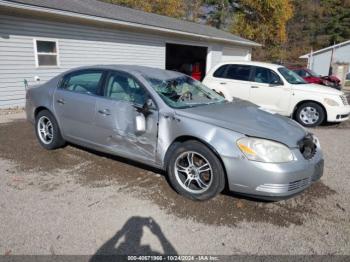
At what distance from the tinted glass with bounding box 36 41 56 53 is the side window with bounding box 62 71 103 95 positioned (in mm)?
5870

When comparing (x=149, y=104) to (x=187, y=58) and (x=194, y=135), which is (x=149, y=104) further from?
(x=187, y=58)

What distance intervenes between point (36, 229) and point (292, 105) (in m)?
7.03

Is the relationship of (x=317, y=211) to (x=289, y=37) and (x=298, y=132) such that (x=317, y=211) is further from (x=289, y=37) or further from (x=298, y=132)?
(x=289, y=37)

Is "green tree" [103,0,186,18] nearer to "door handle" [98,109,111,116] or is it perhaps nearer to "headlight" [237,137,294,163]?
"door handle" [98,109,111,116]

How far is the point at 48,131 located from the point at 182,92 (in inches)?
104

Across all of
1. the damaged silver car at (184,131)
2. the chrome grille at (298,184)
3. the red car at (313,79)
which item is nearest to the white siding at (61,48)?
the damaged silver car at (184,131)

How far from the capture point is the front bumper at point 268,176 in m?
3.15

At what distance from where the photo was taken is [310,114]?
806 centimetres

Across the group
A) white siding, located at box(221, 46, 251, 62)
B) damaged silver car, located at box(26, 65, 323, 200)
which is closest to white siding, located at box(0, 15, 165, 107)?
damaged silver car, located at box(26, 65, 323, 200)

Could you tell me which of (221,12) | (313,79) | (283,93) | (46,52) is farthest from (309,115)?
(221,12)

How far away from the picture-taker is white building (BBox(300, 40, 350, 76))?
116ft

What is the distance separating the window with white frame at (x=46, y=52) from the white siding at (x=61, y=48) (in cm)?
15

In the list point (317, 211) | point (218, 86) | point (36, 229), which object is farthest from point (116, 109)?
point (218, 86)

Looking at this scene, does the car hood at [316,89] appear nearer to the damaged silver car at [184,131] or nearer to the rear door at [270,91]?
the rear door at [270,91]
